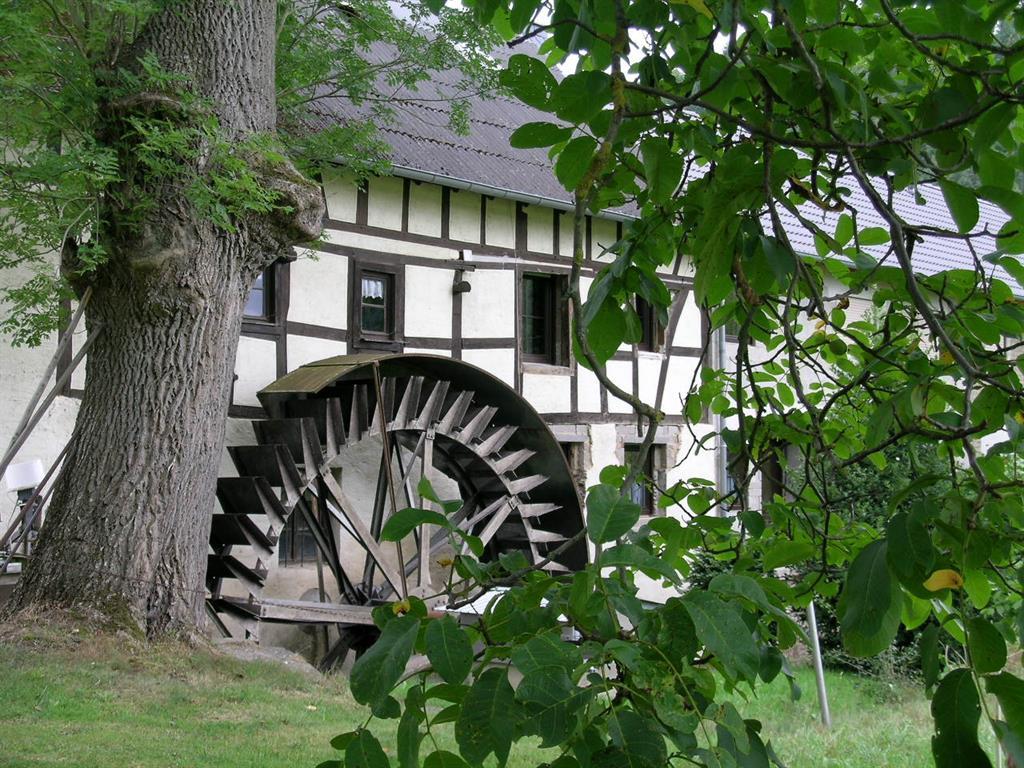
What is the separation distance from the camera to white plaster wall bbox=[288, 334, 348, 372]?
30.8 ft

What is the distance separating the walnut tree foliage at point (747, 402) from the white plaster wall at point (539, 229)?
8972 millimetres

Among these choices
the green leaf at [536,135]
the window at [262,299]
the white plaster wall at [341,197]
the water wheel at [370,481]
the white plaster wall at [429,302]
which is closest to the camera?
the green leaf at [536,135]

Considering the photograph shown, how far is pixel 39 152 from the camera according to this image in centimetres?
573

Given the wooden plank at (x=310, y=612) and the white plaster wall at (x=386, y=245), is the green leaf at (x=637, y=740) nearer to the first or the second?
the wooden plank at (x=310, y=612)

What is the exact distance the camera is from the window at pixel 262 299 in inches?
363

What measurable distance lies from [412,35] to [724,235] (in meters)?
7.03

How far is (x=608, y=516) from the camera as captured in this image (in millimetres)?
1024

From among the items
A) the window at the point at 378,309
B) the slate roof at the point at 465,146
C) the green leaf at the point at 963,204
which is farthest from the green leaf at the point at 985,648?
the window at the point at 378,309

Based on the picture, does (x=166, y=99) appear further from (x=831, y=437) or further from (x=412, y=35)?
(x=831, y=437)

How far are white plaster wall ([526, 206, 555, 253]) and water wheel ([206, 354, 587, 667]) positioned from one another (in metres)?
1.69

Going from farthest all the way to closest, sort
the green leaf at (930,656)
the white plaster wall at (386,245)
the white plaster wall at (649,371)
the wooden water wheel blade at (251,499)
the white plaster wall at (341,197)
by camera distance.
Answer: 1. the white plaster wall at (649,371)
2. the white plaster wall at (386,245)
3. the white plaster wall at (341,197)
4. the wooden water wheel blade at (251,499)
5. the green leaf at (930,656)

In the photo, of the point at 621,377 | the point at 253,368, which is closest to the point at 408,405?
the point at 253,368

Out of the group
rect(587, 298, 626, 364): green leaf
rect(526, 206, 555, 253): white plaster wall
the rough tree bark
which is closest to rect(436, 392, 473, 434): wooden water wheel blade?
rect(526, 206, 555, 253): white plaster wall

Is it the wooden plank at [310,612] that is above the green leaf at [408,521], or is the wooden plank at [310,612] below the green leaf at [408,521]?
below
